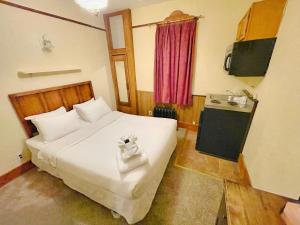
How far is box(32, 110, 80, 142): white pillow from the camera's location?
6.15ft

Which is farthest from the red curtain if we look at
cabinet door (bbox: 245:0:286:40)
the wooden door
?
cabinet door (bbox: 245:0:286:40)

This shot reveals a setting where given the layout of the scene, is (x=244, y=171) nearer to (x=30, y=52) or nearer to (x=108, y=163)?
(x=108, y=163)

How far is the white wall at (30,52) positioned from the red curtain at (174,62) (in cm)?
158

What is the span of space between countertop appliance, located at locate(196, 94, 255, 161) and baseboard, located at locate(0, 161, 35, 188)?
2.83m

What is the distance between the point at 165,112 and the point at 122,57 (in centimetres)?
173

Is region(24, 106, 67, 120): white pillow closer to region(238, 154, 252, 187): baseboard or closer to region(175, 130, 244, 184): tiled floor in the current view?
region(175, 130, 244, 184): tiled floor

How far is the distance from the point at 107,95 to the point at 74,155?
7.05ft

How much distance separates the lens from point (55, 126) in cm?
195

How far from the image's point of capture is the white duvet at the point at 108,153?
1257mm

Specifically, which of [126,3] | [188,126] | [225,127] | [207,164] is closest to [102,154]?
[207,164]

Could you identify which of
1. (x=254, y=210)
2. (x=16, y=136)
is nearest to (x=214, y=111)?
(x=254, y=210)

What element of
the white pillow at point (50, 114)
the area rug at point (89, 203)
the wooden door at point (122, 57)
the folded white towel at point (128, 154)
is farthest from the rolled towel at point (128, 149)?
the wooden door at point (122, 57)

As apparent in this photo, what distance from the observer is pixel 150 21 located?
8.95 feet

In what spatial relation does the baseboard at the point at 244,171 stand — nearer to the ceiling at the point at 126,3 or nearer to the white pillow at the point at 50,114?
the white pillow at the point at 50,114
